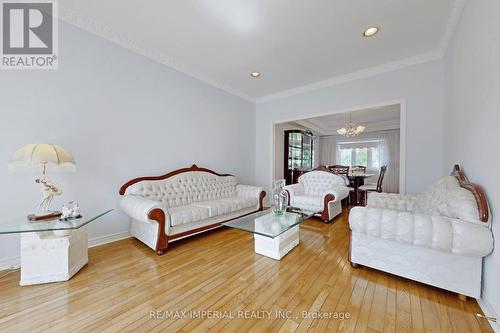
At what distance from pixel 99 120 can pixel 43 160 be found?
1.01 m

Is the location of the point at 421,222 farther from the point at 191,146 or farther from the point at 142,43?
the point at 142,43

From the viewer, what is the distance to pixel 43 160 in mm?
1729

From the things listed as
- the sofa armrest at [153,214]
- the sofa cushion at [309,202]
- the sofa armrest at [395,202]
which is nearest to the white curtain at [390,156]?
the sofa cushion at [309,202]

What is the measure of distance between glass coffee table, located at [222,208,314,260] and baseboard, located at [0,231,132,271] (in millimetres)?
1631

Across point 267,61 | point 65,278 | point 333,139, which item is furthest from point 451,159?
point 333,139

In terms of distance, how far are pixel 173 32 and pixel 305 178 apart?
3.73 metres

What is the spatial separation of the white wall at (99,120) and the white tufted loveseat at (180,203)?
236mm

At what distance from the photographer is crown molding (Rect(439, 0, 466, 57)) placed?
2047 mm

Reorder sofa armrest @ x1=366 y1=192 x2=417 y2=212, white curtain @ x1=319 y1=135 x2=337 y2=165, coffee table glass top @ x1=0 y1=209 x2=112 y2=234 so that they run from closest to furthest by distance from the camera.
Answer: coffee table glass top @ x1=0 y1=209 x2=112 y2=234 < sofa armrest @ x1=366 y1=192 x2=417 y2=212 < white curtain @ x1=319 y1=135 x2=337 y2=165

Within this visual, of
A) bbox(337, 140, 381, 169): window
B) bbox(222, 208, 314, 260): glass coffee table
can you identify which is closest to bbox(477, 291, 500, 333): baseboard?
bbox(222, 208, 314, 260): glass coffee table

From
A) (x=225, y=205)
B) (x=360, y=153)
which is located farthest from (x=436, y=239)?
(x=360, y=153)

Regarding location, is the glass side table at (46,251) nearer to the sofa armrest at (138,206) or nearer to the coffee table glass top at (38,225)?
the coffee table glass top at (38,225)

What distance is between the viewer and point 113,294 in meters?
1.60

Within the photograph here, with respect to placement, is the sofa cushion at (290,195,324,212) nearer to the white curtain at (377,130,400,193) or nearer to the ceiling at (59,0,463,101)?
the ceiling at (59,0,463,101)
